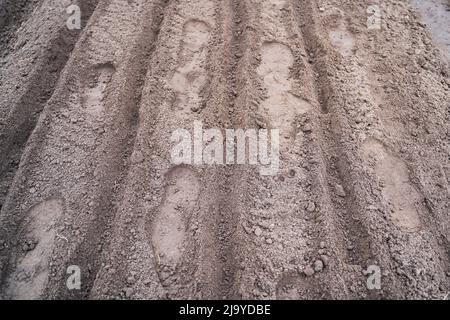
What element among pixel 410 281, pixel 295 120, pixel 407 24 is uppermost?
pixel 407 24

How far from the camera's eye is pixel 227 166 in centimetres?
295

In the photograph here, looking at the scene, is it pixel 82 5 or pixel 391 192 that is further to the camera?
pixel 82 5

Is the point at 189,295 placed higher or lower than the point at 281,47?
lower

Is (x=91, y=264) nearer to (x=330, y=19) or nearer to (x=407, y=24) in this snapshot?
(x=330, y=19)

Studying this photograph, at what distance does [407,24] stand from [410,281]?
2851 mm

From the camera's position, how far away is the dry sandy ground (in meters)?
2.54

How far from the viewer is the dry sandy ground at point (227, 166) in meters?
2.54

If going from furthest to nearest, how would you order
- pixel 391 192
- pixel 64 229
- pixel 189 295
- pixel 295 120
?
pixel 295 120, pixel 391 192, pixel 64 229, pixel 189 295

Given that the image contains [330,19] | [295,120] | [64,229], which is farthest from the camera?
[330,19]
